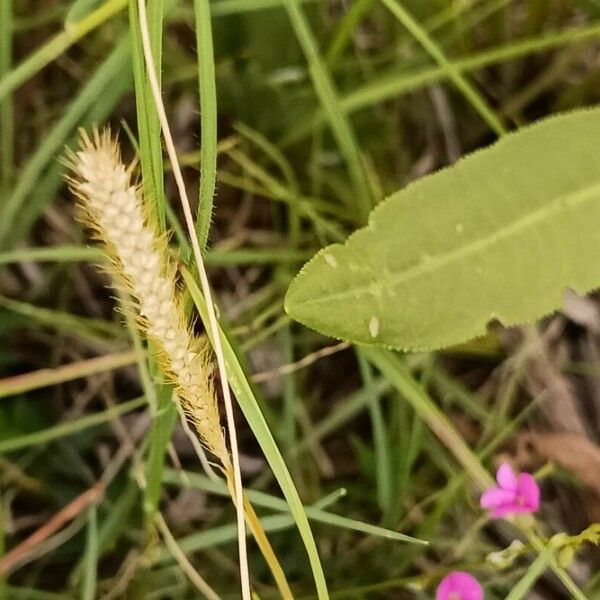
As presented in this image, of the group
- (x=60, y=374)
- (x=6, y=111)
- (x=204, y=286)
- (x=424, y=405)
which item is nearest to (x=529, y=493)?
(x=424, y=405)

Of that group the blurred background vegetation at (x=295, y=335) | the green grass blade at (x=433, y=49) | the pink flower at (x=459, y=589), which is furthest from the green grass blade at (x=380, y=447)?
the green grass blade at (x=433, y=49)

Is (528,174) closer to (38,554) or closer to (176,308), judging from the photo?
(176,308)

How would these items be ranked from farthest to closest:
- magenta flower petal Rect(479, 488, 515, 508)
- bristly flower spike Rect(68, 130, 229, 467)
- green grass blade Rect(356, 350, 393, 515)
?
green grass blade Rect(356, 350, 393, 515), magenta flower petal Rect(479, 488, 515, 508), bristly flower spike Rect(68, 130, 229, 467)

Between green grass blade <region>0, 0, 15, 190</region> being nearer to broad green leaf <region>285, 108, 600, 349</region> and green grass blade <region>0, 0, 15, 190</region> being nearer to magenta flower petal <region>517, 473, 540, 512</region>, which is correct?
broad green leaf <region>285, 108, 600, 349</region>

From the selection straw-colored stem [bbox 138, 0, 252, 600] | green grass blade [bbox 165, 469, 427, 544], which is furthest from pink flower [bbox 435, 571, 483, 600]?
straw-colored stem [bbox 138, 0, 252, 600]

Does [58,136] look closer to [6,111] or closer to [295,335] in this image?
[6,111]

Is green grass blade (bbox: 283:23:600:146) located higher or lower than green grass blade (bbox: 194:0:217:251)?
higher
